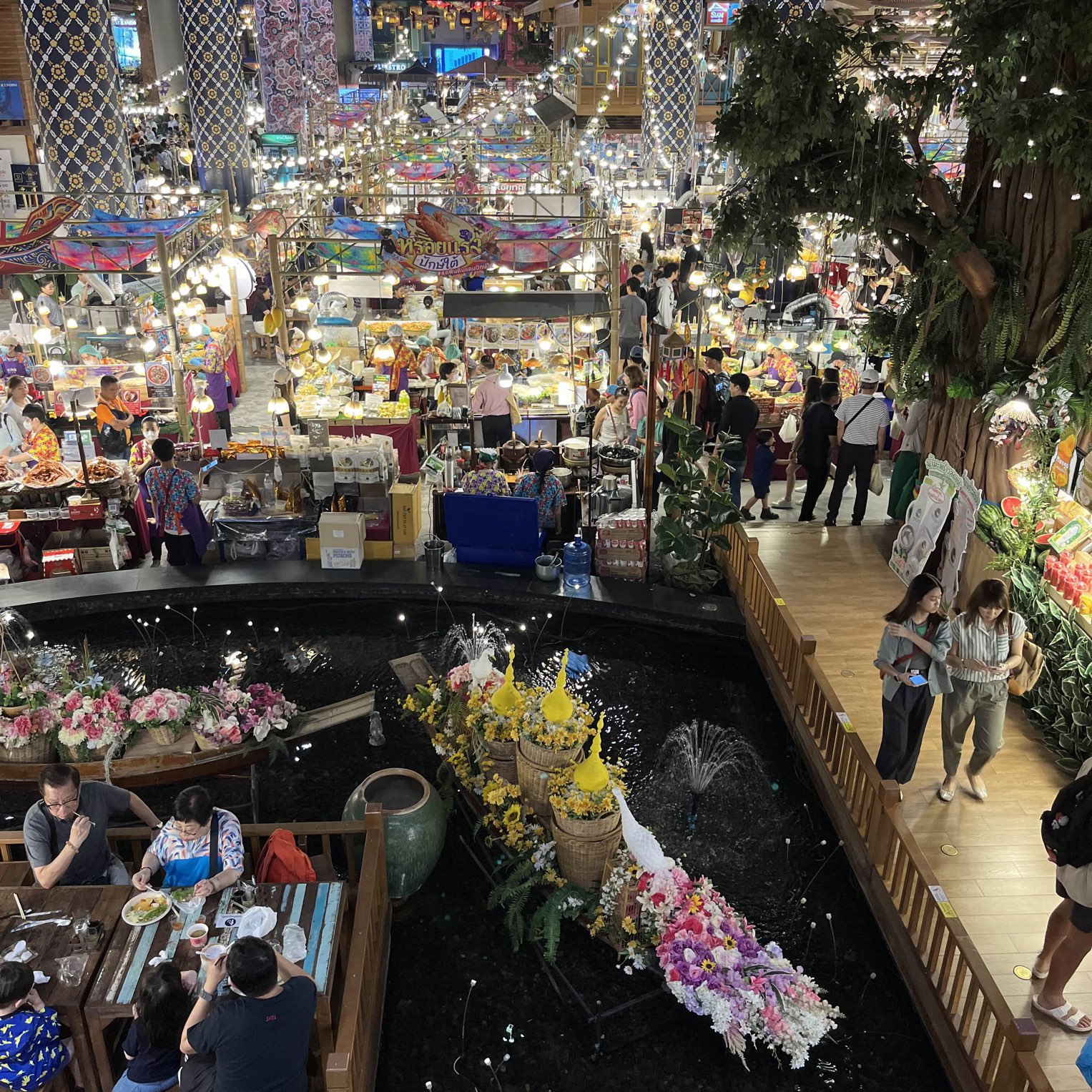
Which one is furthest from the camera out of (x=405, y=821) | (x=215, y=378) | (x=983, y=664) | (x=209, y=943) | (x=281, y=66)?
(x=281, y=66)

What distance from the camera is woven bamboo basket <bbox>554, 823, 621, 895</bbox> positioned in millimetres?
5438

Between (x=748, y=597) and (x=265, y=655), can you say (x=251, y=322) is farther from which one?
(x=748, y=597)

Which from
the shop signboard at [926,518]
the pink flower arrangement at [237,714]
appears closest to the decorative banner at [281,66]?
the shop signboard at [926,518]

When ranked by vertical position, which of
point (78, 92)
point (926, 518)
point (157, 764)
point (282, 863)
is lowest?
point (157, 764)

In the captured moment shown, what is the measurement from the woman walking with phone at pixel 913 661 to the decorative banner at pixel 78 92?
14380 mm

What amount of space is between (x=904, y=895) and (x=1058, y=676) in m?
2.48

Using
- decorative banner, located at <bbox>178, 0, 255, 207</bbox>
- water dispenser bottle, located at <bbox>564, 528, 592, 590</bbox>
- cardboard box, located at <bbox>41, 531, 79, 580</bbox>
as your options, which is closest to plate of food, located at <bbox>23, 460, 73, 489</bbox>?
cardboard box, located at <bbox>41, 531, 79, 580</bbox>

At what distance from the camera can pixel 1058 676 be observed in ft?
22.4

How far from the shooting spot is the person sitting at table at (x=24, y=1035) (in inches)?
150

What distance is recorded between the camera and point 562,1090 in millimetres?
4773

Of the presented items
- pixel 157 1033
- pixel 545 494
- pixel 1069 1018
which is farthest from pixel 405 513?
pixel 1069 1018

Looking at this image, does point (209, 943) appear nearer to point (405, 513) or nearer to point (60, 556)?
point (405, 513)

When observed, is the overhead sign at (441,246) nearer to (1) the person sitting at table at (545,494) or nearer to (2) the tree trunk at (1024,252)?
(1) the person sitting at table at (545,494)

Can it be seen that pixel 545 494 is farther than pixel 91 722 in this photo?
Yes
